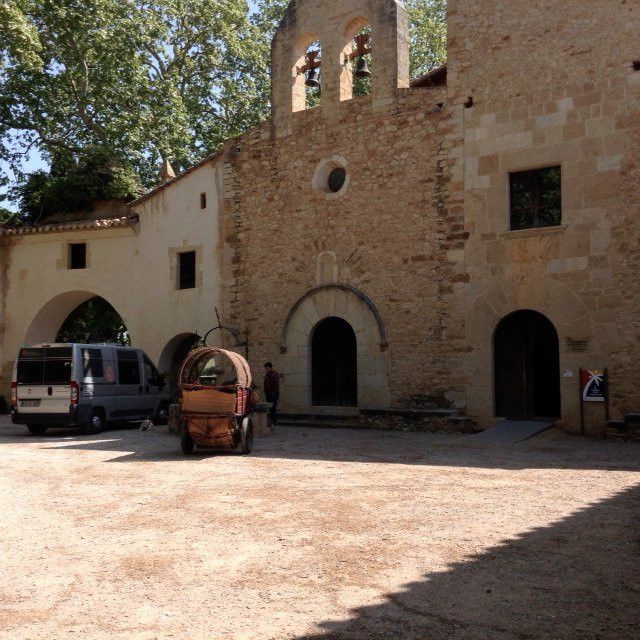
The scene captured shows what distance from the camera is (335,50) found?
17.1 meters

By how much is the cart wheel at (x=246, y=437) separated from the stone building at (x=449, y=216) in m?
4.62

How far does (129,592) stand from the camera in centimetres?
471

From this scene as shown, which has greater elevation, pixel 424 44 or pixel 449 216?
pixel 424 44

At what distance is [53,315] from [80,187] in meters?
3.70

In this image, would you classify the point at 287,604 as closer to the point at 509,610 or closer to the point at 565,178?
the point at 509,610

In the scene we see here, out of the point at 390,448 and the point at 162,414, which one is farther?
the point at 162,414

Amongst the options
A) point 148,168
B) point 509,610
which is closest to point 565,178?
point 509,610

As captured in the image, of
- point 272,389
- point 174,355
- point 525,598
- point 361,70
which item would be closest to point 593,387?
point 272,389

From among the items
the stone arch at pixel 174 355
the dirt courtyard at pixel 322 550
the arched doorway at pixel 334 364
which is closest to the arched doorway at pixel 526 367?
the arched doorway at pixel 334 364

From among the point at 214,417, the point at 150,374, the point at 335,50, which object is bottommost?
the point at 214,417

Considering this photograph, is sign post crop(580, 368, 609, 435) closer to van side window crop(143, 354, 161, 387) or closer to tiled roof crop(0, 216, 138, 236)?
van side window crop(143, 354, 161, 387)

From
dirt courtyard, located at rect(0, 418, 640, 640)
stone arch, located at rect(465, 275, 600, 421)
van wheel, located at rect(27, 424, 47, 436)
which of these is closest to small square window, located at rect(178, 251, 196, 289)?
van wheel, located at rect(27, 424, 47, 436)

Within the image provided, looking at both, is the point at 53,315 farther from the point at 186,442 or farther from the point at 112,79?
the point at 186,442

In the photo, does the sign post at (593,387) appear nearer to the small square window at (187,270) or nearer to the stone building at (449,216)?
the stone building at (449,216)
